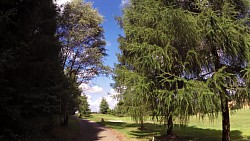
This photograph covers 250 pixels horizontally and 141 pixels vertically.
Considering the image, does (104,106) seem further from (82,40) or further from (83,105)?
(82,40)

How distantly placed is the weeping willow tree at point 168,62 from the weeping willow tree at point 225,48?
52 centimetres

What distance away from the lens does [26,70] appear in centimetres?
1236

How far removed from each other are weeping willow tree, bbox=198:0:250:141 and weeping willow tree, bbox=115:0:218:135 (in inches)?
20.5

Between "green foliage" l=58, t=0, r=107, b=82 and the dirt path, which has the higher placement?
"green foliage" l=58, t=0, r=107, b=82

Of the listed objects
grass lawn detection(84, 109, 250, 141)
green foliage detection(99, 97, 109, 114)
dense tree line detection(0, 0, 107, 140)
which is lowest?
grass lawn detection(84, 109, 250, 141)

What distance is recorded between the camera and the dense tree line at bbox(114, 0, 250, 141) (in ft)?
37.7

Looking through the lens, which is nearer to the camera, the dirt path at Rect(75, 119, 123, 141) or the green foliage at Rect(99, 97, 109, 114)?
the dirt path at Rect(75, 119, 123, 141)

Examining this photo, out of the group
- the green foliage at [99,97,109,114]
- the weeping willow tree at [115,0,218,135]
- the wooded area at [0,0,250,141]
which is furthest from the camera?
the green foliage at [99,97,109,114]

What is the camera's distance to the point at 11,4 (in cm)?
1017

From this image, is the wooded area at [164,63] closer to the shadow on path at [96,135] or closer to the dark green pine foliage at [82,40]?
the shadow on path at [96,135]

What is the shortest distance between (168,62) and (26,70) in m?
6.63

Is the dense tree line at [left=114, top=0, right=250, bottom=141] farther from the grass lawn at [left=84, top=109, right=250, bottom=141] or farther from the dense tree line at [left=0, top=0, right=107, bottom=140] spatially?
the dense tree line at [left=0, top=0, right=107, bottom=140]

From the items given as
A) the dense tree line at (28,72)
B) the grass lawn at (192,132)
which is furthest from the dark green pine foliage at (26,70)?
the grass lawn at (192,132)

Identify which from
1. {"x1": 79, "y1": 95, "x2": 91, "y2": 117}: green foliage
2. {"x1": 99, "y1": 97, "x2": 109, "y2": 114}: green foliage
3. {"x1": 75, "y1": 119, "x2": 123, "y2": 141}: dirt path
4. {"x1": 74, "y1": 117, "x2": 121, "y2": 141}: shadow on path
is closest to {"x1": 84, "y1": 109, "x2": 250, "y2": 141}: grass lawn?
{"x1": 75, "y1": 119, "x2": 123, "y2": 141}: dirt path
